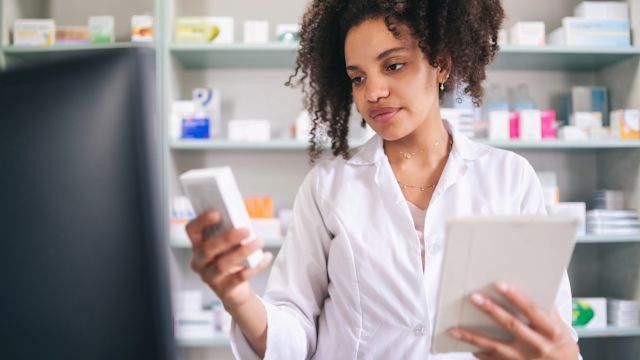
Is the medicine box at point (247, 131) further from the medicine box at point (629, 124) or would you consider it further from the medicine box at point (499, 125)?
the medicine box at point (629, 124)

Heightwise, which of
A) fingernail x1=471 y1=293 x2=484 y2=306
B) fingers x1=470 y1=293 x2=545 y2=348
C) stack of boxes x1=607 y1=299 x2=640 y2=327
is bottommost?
stack of boxes x1=607 y1=299 x2=640 y2=327

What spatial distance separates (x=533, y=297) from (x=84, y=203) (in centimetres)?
63

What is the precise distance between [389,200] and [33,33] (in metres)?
2.10

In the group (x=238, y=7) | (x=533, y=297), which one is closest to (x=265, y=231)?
(x=238, y=7)

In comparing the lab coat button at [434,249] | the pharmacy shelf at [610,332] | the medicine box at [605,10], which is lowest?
the pharmacy shelf at [610,332]

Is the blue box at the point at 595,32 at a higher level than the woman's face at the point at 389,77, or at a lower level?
higher

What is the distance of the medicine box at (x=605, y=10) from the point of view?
8.52 feet

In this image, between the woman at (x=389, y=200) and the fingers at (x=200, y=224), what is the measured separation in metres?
0.30

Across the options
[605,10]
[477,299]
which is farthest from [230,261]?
[605,10]

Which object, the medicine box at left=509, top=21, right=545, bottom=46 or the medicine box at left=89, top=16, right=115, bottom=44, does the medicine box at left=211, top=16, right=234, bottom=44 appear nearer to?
the medicine box at left=89, top=16, right=115, bottom=44

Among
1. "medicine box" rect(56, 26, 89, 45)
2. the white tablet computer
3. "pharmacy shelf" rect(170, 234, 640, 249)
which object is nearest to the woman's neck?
the white tablet computer

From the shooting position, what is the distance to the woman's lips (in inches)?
43.8

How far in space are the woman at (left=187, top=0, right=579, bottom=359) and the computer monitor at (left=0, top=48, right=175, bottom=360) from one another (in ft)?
2.02

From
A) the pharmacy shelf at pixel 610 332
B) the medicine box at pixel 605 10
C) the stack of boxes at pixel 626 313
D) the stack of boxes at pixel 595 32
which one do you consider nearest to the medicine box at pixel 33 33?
the stack of boxes at pixel 595 32
